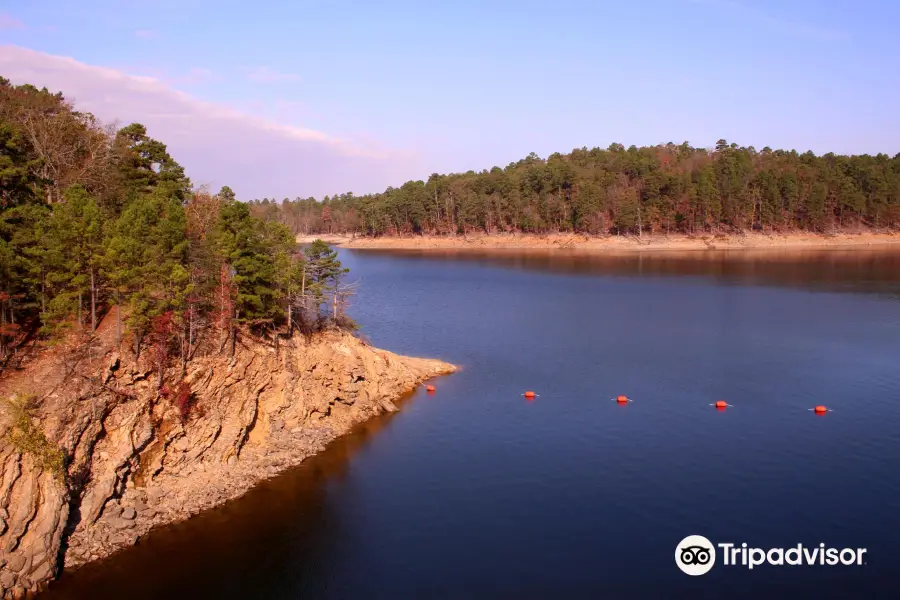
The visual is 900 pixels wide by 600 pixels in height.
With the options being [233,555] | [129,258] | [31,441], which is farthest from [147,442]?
[129,258]

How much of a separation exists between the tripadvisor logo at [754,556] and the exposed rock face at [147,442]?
25661 mm

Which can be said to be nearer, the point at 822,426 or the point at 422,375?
the point at 822,426

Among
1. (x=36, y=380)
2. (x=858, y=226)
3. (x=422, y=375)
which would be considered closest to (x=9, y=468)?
(x=36, y=380)

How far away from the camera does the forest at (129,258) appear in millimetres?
40562

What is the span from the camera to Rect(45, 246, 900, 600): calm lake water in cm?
3173

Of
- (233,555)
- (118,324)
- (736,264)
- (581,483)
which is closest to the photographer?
(233,555)

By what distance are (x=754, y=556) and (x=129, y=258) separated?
40170 mm

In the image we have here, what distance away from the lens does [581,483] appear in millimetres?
41031

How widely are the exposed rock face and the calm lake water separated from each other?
184 centimetres

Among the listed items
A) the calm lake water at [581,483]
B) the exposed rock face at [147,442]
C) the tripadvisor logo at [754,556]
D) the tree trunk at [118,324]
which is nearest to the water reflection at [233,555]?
the calm lake water at [581,483]

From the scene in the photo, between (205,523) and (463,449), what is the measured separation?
1797cm

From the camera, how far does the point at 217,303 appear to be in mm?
48156

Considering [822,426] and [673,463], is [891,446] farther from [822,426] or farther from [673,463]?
[673,463]

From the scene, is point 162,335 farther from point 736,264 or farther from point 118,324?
point 736,264
